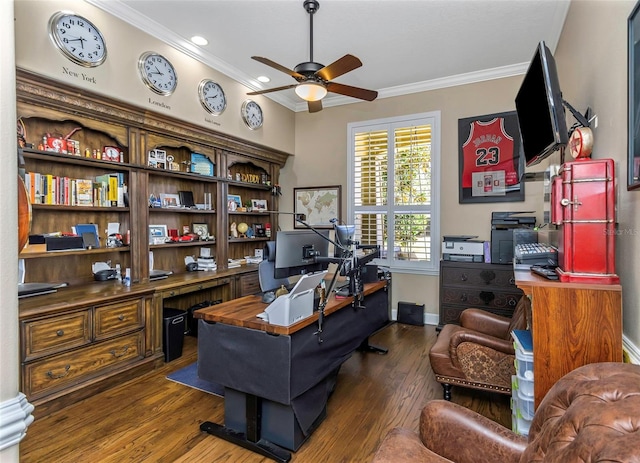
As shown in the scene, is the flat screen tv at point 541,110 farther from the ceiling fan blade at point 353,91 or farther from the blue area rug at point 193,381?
the blue area rug at point 193,381

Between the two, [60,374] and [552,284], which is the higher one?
[552,284]

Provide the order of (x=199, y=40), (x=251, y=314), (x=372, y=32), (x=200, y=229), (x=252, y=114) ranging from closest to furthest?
(x=251, y=314) → (x=372, y=32) → (x=199, y=40) → (x=200, y=229) → (x=252, y=114)

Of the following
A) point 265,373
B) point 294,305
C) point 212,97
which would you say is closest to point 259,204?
point 212,97

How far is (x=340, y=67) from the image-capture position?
2.69 metres

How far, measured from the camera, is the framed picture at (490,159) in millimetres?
4172

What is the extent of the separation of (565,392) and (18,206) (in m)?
1.67

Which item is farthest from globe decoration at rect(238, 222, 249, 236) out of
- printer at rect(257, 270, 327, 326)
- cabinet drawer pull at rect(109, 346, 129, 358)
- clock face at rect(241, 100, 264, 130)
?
printer at rect(257, 270, 327, 326)

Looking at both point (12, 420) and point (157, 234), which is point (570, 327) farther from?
point (157, 234)

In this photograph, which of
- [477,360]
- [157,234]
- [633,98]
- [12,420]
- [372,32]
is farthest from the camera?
[157,234]

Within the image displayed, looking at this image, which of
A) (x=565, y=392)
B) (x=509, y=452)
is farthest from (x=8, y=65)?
(x=509, y=452)

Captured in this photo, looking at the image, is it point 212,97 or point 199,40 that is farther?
point 212,97

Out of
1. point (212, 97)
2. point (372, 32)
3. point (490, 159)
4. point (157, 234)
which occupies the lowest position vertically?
point (157, 234)

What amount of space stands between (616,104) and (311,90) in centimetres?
206

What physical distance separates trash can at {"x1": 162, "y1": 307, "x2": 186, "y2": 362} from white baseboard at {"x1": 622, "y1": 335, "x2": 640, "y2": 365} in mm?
3445
